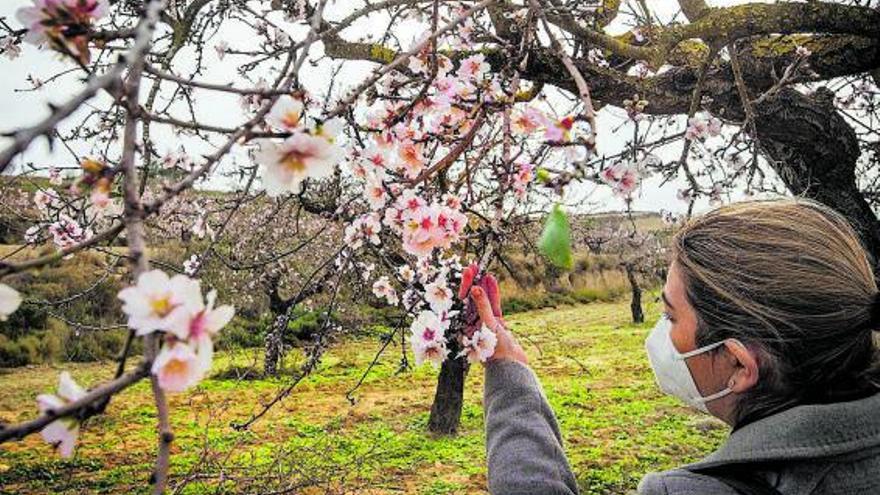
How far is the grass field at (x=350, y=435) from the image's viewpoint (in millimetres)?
5172

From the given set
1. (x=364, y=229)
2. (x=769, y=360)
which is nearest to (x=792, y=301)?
(x=769, y=360)

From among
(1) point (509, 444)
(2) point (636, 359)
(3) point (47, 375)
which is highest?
(1) point (509, 444)

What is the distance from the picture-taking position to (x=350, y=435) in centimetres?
665

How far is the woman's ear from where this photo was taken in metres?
1.13

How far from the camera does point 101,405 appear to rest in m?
0.55

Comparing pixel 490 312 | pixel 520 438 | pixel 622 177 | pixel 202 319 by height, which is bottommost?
pixel 520 438

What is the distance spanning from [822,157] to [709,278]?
117 inches

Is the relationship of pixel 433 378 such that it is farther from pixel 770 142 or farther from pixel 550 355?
pixel 770 142

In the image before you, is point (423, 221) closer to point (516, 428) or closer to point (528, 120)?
point (528, 120)

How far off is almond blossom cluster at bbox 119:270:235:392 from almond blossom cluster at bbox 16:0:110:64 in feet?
0.89

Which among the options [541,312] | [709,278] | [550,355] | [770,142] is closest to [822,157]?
[770,142]

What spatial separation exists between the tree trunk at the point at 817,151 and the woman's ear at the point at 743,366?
2.61m

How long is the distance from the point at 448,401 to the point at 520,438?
5440 millimetres

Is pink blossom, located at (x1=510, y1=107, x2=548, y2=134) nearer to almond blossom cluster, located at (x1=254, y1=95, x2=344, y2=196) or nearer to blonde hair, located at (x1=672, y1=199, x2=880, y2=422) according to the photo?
blonde hair, located at (x1=672, y1=199, x2=880, y2=422)
